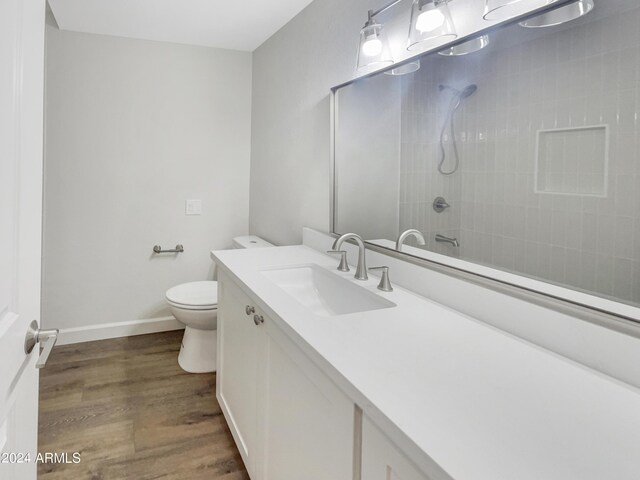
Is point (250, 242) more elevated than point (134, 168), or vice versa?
point (134, 168)

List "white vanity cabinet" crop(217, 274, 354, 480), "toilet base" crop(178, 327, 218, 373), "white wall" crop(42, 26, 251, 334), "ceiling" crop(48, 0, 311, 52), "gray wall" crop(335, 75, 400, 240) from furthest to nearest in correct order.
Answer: "white wall" crop(42, 26, 251, 334)
"toilet base" crop(178, 327, 218, 373)
"ceiling" crop(48, 0, 311, 52)
"gray wall" crop(335, 75, 400, 240)
"white vanity cabinet" crop(217, 274, 354, 480)

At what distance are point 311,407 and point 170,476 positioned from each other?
1.02 metres

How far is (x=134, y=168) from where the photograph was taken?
293 centimetres

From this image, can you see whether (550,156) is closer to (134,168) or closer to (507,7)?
(507,7)

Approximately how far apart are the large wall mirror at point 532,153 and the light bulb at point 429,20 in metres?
0.10

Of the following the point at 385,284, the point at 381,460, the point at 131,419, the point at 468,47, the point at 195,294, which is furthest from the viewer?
the point at 195,294

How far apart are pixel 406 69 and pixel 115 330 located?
268cm

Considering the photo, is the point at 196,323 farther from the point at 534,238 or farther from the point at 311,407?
the point at 534,238

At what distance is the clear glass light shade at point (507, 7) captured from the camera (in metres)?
1.04

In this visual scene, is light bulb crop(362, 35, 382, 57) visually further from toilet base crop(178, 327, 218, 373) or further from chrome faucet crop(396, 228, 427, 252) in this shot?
toilet base crop(178, 327, 218, 373)

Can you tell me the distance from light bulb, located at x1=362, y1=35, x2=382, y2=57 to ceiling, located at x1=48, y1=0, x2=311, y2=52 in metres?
0.88

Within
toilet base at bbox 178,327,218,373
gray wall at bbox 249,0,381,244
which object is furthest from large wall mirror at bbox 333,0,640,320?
toilet base at bbox 178,327,218,373

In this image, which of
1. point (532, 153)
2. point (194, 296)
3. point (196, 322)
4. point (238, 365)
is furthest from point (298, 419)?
point (194, 296)

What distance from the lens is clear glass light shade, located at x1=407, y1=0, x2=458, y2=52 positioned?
1284 millimetres
